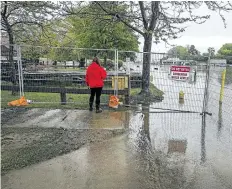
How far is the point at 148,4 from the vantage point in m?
11.1

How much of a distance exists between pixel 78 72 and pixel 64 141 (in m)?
4.49

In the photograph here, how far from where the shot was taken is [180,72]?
7.96 metres

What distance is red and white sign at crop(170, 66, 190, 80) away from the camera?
26.0ft

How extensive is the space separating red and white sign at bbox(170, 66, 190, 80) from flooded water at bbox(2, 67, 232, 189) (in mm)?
205

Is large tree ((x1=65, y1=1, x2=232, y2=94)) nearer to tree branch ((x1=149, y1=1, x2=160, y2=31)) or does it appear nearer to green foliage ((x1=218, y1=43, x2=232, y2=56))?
tree branch ((x1=149, y1=1, x2=160, y2=31))

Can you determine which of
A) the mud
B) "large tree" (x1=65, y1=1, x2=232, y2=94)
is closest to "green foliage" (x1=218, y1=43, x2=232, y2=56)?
"large tree" (x1=65, y1=1, x2=232, y2=94)

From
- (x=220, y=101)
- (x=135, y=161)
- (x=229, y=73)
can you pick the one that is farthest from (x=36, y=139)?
(x=220, y=101)

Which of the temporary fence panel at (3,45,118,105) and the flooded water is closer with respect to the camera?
the flooded water

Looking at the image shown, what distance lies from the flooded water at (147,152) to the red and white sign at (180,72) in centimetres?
20

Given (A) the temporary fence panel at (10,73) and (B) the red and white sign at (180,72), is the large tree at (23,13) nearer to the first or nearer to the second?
(A) the temporary fence panel at (10,73)

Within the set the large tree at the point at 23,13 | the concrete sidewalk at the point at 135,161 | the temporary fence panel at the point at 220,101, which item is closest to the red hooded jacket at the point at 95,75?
the concrete sidewalk at the point at 135,161

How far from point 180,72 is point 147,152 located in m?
3.57

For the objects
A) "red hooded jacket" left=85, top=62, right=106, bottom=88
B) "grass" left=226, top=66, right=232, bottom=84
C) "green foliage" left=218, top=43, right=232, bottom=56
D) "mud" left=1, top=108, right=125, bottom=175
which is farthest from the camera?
"green foliage" left=218, top=43, right=232, bottom=56

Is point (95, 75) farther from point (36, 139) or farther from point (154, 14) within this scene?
point (154, 14)
